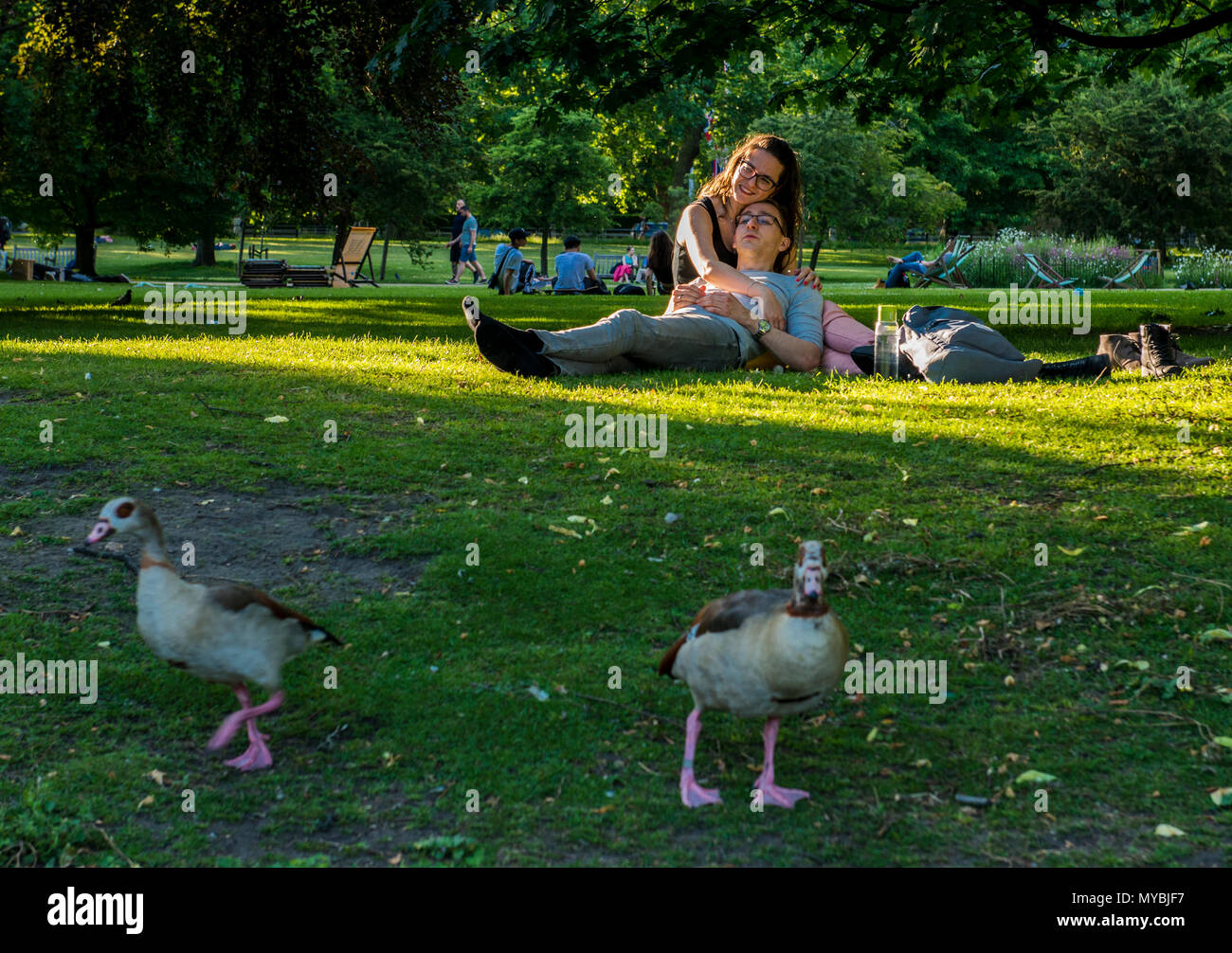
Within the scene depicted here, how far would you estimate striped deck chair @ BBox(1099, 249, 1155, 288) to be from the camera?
3297 cm

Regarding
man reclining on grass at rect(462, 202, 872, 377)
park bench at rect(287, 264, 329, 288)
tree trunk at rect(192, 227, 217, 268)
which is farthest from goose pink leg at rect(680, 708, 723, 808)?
tree trunk at rect(192, 227, 217, 268)

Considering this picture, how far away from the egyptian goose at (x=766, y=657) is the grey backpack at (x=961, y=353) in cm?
733

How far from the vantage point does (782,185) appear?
1177cm

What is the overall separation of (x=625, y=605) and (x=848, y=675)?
123 centimetres

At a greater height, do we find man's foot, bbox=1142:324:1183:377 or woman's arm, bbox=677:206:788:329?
woman's arm, bbox=677:206:788:329

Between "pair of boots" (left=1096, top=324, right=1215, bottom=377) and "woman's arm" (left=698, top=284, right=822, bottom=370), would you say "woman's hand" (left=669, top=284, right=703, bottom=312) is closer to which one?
"woman's arm" (left=698, top=284, right=822, bottom=370)

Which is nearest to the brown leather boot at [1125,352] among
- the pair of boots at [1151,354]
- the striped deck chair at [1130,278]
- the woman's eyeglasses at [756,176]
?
the pair of boots at [1151,354]

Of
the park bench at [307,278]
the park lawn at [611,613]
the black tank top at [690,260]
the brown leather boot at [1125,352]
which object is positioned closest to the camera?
the park lawn at [611,613]

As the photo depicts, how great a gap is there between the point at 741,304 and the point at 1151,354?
13.0 ft

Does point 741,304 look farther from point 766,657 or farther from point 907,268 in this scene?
point 907,268

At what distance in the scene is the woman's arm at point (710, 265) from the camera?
11477 mm

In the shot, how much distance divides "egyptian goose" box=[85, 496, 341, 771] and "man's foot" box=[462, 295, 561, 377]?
6.46 metres

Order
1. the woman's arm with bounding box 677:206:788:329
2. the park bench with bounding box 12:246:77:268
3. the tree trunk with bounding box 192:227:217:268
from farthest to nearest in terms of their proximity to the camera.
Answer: the tree trunk with bounding box 192:227:217:268 < the park bench with bounding box 12:246:77:268 < the woman's arm with bounding box 677:206:788:329

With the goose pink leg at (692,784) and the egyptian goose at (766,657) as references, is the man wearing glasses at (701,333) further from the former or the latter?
the goose pink leg at (692,784)
